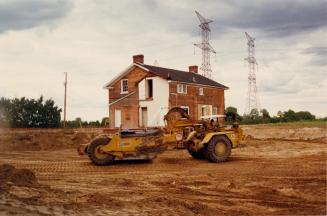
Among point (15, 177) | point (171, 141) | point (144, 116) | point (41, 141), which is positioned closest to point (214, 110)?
point (144, 116)

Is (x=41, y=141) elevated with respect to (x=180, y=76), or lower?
lower

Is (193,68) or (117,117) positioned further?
(193,68)

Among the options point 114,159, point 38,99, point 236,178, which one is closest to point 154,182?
point 236,178

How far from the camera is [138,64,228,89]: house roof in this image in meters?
41.5

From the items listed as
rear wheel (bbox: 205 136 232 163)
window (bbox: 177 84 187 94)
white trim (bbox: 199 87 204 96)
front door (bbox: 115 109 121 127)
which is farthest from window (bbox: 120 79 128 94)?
rear wheel (bbox: 205 136 232 163)

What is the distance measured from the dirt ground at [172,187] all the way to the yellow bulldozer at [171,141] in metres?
0.44

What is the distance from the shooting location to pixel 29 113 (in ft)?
187

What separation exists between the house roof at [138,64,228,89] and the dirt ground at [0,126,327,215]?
21.3m

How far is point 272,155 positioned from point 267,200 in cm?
1103

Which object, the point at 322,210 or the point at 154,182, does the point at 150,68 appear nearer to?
the point at 154,182

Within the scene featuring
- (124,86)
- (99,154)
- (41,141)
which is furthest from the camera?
(124,86)

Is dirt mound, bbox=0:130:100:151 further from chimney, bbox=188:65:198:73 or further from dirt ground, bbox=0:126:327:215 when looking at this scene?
chimney, bbox=188:65:198:73

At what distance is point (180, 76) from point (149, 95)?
3710 millimetres

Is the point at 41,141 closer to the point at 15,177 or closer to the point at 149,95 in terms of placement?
the point at 149,95
